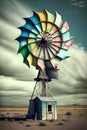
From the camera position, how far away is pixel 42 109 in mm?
4637

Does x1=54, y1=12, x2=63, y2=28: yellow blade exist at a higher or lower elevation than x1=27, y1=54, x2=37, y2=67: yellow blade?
higher

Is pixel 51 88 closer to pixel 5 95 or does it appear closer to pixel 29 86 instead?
pixel 29 86

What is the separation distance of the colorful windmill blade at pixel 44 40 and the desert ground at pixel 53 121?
630 mm

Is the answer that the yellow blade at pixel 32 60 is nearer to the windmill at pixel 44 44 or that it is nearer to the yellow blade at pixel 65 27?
the windmill at pixel 44 44

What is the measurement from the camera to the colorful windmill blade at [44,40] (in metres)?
4.68

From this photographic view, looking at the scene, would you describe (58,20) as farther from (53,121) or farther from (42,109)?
(53,121)

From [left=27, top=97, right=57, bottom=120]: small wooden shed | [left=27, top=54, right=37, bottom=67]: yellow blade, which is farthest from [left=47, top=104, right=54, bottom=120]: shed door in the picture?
[left=27, top=54, right=37, bottom=67]: yellow blade

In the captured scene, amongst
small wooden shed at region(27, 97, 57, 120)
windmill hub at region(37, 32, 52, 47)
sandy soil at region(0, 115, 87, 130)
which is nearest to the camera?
sandy soil at region(0, 115, 87, 130)

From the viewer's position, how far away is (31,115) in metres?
4.63

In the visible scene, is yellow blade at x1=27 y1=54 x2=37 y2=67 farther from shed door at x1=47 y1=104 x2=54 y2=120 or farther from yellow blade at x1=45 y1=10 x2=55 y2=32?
shed door at x1=47 y1=104 x2=54 y2=120

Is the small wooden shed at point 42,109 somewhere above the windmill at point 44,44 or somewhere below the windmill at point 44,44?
below

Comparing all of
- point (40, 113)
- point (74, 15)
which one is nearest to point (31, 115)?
point (40, 113)

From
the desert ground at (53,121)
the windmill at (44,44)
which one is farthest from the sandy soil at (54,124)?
the windmill at (44,44)

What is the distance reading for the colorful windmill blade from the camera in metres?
4.68
